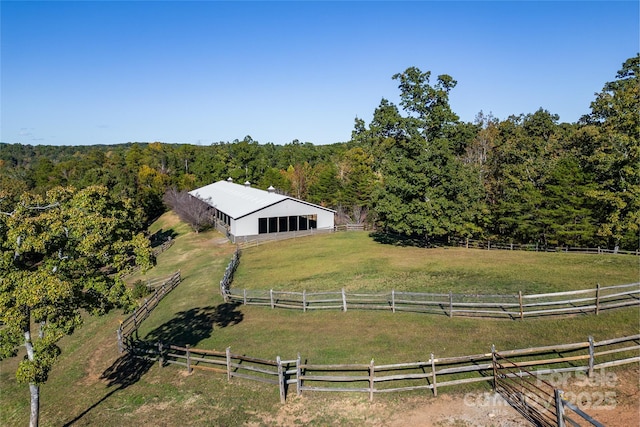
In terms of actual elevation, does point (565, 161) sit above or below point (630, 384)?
above

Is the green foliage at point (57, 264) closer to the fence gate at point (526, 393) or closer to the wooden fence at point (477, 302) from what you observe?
the wooden fence at point (477, 302)

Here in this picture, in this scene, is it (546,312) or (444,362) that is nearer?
(444,362)

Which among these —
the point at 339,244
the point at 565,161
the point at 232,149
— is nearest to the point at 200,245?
the point at 339,244

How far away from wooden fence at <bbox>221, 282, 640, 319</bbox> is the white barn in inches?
803

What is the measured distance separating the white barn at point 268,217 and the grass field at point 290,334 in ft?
42.9

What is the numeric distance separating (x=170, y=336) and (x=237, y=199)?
116 feet

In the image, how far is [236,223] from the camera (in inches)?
1767

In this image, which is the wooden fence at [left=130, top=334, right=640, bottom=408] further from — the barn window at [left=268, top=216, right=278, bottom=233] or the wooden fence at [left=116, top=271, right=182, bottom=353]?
the barn window at [left=268, top=216, right=278, bottom=233]

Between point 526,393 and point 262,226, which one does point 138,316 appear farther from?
point 262,226

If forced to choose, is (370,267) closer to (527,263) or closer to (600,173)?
(527,263)

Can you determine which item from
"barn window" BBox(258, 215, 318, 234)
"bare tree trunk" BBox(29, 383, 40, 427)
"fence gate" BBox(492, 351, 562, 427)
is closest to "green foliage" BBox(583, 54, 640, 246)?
"fence gate" BBox(492, 351, 562, 427)

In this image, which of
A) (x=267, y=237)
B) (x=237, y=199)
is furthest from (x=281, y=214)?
(x=237, y=199)

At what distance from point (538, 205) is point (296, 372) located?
35381mm

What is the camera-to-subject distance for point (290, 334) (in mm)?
19234
